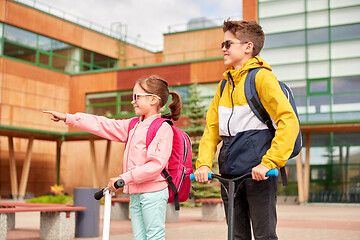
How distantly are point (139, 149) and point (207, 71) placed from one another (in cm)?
2659

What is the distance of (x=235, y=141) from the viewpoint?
11.6 ft

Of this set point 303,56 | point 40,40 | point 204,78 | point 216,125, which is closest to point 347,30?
point 303,56

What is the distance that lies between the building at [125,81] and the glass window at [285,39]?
2.1 inches

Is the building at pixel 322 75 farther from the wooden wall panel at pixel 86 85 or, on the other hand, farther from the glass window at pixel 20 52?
the glass window at pixel 20 52

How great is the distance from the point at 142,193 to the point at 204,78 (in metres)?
26.6

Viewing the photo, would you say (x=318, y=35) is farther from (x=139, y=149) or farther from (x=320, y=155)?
(x=139, y=149)

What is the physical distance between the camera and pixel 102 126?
14.4 feet

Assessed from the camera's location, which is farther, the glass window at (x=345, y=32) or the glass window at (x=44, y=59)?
the glass window at (x=44, y=59)

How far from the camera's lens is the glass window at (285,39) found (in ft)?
90.3

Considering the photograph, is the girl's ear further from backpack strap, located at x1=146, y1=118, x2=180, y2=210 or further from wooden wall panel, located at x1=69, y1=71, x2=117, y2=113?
wooden wall panel, located at x1=69, y1=71, x2=117, y2=113

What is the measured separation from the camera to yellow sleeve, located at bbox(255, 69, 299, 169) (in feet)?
10.7

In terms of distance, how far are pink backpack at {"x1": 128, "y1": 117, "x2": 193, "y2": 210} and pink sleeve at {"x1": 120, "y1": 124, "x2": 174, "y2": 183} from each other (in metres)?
0.07

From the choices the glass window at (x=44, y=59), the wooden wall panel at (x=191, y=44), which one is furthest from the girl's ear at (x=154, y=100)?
the wooden wall panel at (x=191, y=44)

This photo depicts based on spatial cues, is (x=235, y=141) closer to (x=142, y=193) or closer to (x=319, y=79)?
(x=142, y=193)
